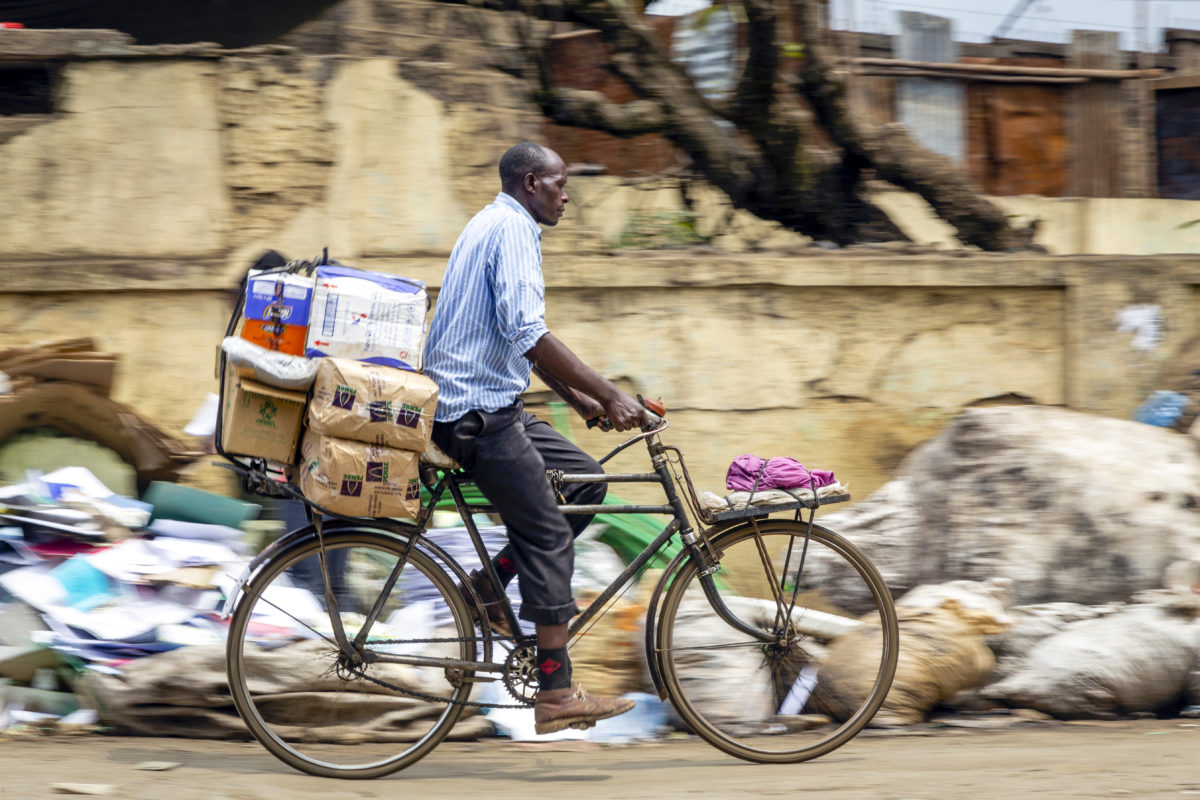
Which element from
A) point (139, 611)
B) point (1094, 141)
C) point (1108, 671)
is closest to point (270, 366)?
point (139, 611)

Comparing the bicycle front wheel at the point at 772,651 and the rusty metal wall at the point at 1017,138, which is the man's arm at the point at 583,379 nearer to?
the bicycle front wheel at the point at 772,651

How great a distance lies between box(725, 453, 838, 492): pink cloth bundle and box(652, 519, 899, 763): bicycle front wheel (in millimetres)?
120

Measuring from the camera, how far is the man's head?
3418mm

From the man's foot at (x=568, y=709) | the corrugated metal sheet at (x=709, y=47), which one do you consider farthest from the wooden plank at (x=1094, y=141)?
the man's foot at (x=568, y=709)

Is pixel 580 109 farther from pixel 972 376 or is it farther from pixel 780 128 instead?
pixel 972 376

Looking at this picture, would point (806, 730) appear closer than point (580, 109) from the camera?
Yes

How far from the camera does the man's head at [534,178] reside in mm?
3418

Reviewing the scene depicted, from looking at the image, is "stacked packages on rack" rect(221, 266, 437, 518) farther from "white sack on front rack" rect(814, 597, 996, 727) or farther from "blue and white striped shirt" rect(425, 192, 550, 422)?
"white sack on front rack" rect(814, 597, 996, 727)

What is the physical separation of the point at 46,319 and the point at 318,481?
2.66 m

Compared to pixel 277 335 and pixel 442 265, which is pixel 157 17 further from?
pixel 277 335

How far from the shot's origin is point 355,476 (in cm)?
323

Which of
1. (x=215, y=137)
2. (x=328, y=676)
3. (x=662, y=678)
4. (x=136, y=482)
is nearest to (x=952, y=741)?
(x=662, y=678)

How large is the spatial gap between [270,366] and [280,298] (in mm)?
199

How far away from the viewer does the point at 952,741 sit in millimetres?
4121
